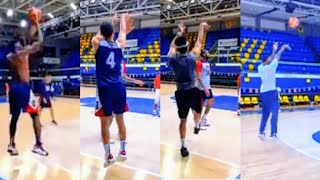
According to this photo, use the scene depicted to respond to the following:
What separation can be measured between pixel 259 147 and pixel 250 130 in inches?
10.5

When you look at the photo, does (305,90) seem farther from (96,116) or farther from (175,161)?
(96,116)

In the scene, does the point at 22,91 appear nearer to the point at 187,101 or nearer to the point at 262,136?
the point at 187,101

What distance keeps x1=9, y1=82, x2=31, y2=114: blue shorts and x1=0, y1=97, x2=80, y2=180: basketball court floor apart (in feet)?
0.20

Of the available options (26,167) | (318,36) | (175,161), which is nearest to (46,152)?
(26,167)

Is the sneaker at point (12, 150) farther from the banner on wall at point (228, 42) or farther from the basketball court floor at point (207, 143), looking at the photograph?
the banner on wall at point (228, 42)

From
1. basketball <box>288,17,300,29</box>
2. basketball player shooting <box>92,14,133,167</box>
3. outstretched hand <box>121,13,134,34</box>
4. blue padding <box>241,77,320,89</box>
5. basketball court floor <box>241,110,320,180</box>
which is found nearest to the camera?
basketball player shooting <box>92,14,133,167</box>

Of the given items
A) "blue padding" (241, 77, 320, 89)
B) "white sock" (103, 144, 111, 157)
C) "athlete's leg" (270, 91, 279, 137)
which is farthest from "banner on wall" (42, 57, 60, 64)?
"athlete's leg" (270, 91, 279, 137)

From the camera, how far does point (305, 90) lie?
4.10 metres

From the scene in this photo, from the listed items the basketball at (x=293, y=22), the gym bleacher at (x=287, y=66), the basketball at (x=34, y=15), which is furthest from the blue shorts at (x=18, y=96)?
the basketball at (x=293, y=22)

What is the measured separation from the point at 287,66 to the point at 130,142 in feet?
7.99

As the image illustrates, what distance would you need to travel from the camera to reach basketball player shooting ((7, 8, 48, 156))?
7.52 ft

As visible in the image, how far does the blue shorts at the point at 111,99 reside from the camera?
1.97 m

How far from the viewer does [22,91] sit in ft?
7.59

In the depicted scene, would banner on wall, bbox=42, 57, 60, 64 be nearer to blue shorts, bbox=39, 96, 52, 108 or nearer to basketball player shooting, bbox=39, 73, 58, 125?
basketball player shooting, bbox=39, 73, 58, 125
